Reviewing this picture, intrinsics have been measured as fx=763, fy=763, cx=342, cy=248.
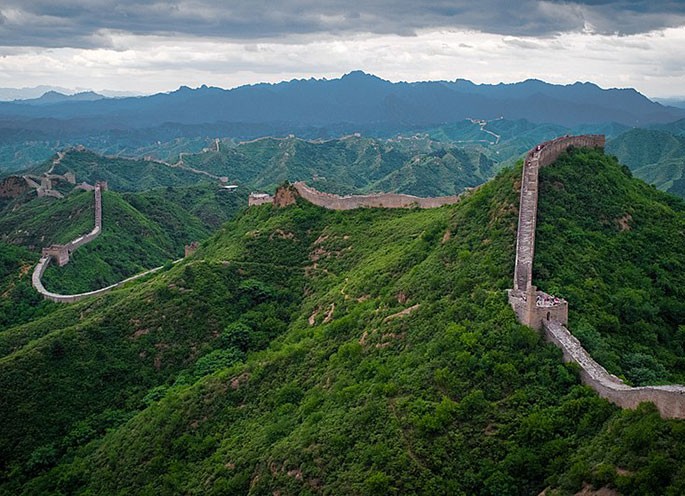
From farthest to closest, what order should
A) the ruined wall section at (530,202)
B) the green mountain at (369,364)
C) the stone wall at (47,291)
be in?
the stone wall at (47,291) → the ruined wall section at (530,202) → the green mountain at (369,364)

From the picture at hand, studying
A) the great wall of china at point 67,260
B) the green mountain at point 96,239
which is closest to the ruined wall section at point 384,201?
the great wall of china at point 67,260

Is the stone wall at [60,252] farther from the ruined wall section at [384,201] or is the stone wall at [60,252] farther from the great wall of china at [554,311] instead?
the great wall of china at [554,311]

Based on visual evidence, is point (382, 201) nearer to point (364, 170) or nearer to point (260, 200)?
point (260, 200)

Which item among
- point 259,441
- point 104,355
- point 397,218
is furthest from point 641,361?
point 104,355

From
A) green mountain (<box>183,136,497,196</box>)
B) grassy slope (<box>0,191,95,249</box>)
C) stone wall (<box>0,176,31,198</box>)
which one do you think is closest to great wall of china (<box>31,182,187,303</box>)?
grassy slope (<box>0,191,95,249</box>)

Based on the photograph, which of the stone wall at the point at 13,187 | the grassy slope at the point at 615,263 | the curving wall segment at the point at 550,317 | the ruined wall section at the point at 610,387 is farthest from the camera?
the stone wall at the point at 13,187

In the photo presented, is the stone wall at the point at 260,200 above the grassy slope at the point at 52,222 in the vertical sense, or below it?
above

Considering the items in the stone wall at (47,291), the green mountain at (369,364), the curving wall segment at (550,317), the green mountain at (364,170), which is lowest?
the green mountain at (364,170)
